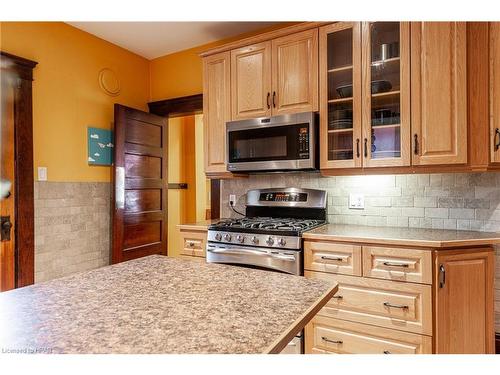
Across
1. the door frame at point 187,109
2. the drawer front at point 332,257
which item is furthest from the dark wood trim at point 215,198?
the drawer front at point 332,257

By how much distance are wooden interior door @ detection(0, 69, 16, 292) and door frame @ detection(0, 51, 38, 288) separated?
2 cm

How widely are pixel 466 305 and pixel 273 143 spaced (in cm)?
161

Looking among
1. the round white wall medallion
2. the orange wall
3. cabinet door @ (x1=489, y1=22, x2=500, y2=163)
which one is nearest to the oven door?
cabinet door @ (x1=489, y1=22, x2=500, y2=163)

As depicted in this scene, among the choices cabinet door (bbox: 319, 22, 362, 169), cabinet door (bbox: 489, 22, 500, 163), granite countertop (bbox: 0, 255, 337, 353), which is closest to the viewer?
granite countertop (bbox: 0, 255, 337, 353)

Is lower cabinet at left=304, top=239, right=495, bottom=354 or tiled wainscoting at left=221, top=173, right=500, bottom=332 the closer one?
lower cabinet at left=304, top=239, right=495, bottom=354

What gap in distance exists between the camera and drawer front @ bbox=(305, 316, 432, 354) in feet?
5.56

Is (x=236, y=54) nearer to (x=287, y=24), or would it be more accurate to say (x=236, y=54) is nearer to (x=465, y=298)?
(x=287, y=24)

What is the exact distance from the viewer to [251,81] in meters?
2.54

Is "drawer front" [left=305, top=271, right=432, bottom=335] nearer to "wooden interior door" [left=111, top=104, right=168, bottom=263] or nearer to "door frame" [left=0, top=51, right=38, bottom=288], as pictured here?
"wooden interior door" [left=111, top=104, right=168, bottom=263]

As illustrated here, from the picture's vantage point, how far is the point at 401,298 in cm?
172

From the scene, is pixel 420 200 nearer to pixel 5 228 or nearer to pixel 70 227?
pixel 70 227

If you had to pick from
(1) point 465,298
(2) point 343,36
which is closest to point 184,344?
(1) point 465,298

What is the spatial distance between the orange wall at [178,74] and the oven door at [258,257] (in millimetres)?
1755

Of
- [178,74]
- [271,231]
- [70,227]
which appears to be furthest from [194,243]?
[178,74]
